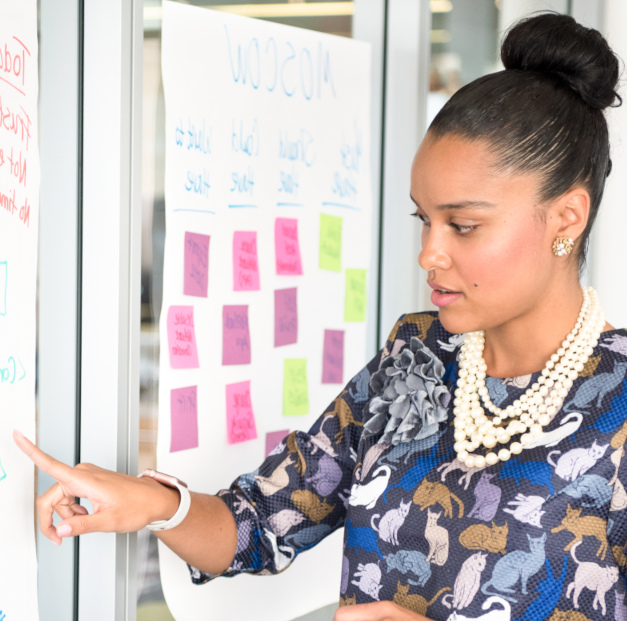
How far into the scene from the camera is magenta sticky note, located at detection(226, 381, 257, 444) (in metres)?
1.41

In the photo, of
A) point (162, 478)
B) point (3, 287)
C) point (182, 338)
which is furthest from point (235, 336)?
point (3, 287)

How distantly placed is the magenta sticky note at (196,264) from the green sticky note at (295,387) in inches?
10.9

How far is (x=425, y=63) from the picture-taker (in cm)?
178

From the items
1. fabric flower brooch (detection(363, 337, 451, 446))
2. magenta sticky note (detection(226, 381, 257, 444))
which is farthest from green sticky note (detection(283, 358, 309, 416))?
fabric flower brooch (detection(363, 337, 451, 446))

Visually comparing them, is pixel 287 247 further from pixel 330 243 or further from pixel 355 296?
pixel 355 296

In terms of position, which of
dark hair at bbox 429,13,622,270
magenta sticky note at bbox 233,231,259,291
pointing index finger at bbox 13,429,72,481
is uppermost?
dark hair at bbox 429,13,622,270

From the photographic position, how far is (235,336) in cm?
141

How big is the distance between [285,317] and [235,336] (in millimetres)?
153

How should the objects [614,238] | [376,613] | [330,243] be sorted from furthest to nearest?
[614,238] → [330,243] → [376,613]

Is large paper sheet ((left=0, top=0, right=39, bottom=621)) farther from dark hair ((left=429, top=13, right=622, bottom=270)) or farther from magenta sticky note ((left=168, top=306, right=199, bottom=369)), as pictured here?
dark hair ((left=429, top=13, right=622, bottom=270))

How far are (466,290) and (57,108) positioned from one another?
2.02ft

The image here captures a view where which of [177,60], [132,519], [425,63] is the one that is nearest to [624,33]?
[425,63]

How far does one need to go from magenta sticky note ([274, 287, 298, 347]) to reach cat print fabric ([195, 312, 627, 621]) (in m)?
0.32

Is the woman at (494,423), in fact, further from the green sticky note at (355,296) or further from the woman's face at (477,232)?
the green sticky note at (355,296)
